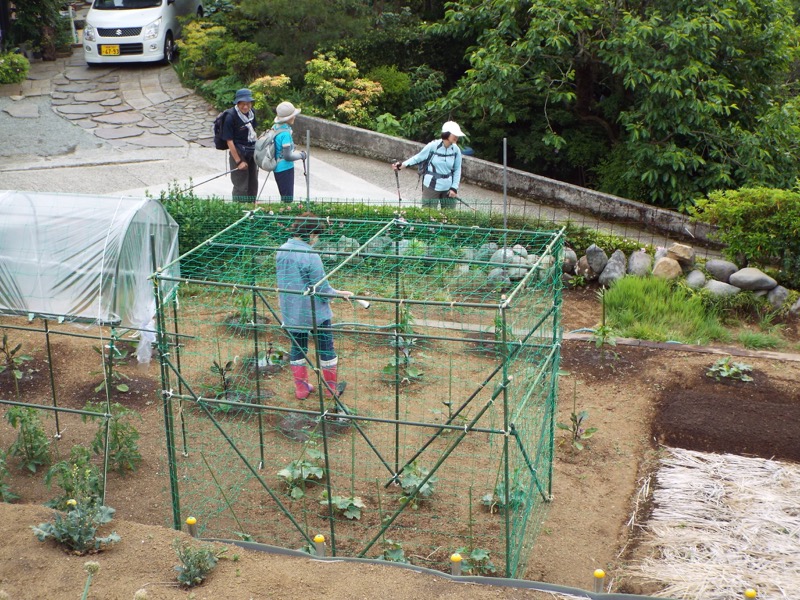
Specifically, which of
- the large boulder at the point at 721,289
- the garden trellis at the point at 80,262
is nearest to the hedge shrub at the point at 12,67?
the garden trellis at the point at 80,262

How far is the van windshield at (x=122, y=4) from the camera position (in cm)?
1895

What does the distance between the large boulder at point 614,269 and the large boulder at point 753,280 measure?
1241mm

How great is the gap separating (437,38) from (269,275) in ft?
33.4

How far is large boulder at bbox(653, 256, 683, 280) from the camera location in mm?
10664

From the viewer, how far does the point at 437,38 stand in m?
17.8

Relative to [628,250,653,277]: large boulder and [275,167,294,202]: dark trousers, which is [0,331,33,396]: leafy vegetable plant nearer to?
[275,167,294,202]: dark trousers

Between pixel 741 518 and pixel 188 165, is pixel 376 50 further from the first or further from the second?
pixel 741 518

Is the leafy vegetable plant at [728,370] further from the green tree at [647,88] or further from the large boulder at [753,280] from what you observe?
the green tree at [647,88]

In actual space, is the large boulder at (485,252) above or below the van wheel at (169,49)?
below

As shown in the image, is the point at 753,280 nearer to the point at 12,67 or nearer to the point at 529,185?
the point at 529,185

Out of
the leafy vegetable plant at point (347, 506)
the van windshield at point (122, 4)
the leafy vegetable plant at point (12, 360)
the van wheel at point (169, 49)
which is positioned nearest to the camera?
the leafy vegetable plant at point (347, 506)

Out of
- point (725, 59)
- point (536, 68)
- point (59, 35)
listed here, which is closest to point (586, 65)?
point (536, 68)

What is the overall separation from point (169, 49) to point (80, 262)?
546 inches

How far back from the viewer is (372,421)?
6145mm
